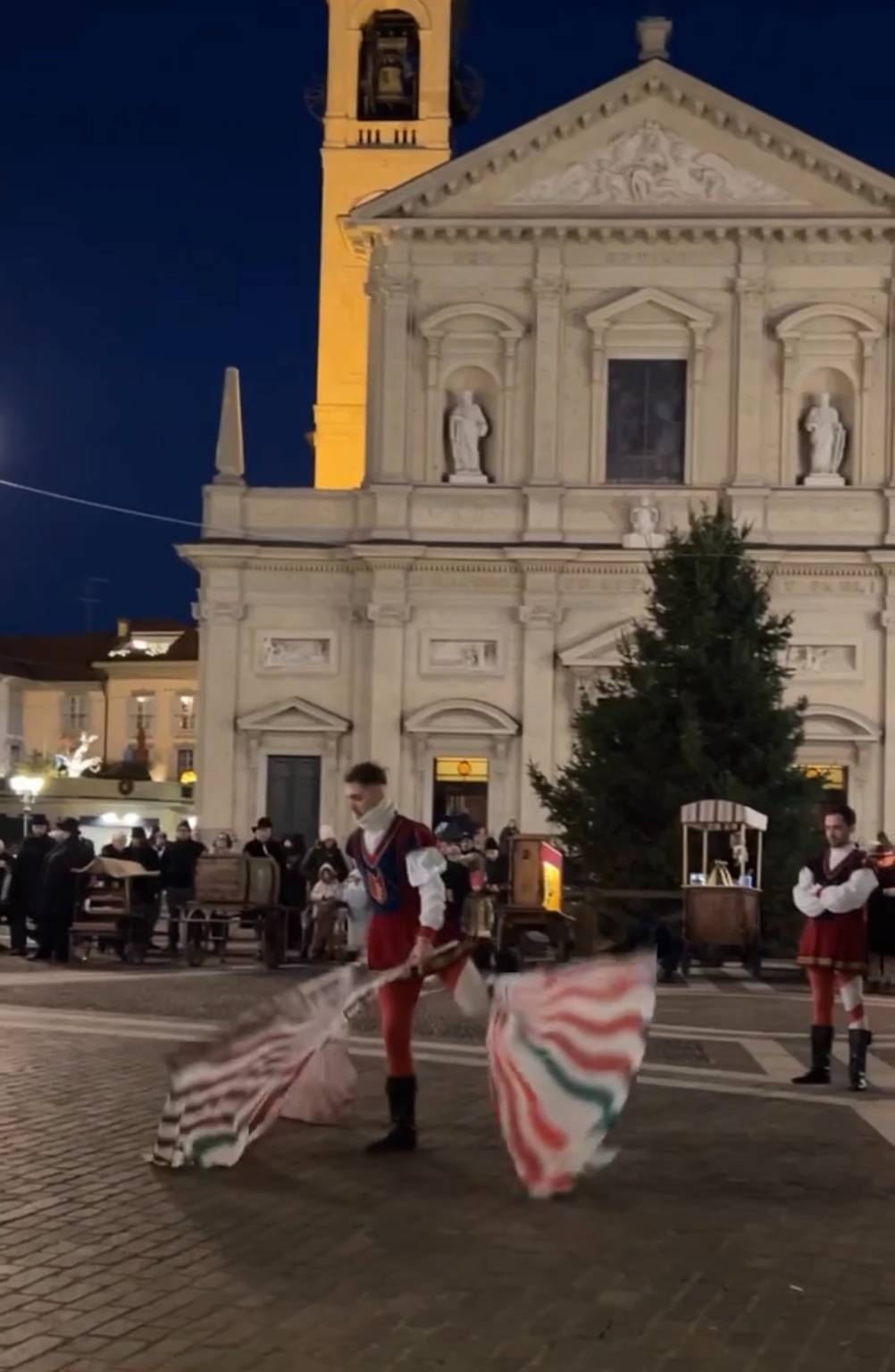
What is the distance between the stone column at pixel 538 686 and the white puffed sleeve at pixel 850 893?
27.2 meters

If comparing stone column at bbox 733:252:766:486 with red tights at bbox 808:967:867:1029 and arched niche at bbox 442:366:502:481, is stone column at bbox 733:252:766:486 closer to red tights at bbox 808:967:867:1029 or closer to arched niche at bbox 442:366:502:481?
arched niche at bbox 442:366:502:481

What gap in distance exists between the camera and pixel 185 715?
7706cm

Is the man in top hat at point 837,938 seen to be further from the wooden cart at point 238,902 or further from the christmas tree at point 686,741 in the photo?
the christmas tree at point 686,741

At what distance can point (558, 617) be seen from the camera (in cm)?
3991

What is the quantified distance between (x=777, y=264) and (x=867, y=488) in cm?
509

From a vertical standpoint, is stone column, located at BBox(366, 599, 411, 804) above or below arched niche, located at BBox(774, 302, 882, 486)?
below

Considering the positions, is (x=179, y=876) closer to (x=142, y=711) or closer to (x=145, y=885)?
(x=145, y=885)

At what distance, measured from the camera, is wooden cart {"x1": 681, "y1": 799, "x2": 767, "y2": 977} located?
23016mm

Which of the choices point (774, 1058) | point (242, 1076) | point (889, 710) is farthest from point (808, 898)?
point (889, 710)

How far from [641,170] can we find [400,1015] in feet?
Answer: 111

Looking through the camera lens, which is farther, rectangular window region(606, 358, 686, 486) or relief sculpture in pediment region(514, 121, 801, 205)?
rectangular window region(606, 358, 686, 486)

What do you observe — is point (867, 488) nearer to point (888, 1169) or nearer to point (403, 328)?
point (403, 328)

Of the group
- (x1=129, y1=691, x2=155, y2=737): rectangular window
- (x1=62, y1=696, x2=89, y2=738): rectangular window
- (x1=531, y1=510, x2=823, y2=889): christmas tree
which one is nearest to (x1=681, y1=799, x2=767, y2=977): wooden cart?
(x1=531, y1=510, x2=823, y2=889): christmas tree

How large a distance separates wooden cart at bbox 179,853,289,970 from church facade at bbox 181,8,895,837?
1620 centimetres
